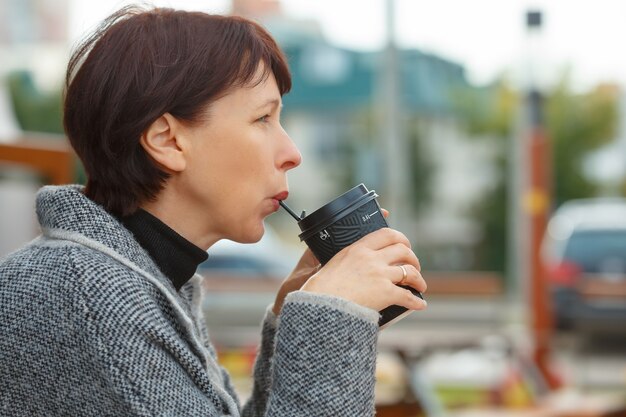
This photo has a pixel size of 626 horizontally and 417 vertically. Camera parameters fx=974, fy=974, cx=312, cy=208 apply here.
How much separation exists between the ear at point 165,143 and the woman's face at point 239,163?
1cm

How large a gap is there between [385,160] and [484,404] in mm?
3381

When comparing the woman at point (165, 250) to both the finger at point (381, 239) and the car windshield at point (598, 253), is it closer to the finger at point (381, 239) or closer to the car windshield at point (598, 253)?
the finger at point (381, 239)

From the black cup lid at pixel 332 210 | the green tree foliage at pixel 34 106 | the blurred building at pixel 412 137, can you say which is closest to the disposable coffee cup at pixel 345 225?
the black cup lid at pixel 332 210

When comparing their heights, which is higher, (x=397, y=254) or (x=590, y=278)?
(x=397, y=254)

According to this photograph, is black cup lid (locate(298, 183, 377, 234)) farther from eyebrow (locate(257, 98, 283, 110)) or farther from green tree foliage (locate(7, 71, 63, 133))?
green tree foliage (locate(7, 71, 63, 133))

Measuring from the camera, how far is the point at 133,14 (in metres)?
1.32

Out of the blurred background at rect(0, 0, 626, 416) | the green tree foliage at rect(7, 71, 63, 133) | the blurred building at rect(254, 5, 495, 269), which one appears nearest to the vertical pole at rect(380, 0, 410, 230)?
the blurred background at rect(0, 0, 626, 416)

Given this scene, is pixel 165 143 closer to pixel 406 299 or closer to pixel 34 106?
pixel 406 299

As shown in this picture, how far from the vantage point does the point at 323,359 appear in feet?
3.75

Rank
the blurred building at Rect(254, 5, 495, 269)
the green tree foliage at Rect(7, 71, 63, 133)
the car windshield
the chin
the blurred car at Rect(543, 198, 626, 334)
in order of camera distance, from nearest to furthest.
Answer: the chin < the blurred car at Rect(543, 198, 626, 334) < the car windshield < the blurred building at Rect(254, 5, 495, 269) < the green tree foliage at Rect(7, 71, 63, 133)

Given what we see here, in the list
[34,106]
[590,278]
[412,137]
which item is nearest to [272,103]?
[590,278]

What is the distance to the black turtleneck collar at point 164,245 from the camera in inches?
50.5

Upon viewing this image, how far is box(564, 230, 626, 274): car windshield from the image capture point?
10633mm

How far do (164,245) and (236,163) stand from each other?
145 mm
